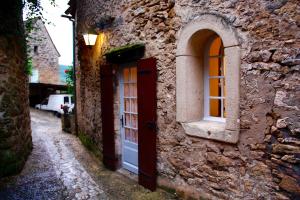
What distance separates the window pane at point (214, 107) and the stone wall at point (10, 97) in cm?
367

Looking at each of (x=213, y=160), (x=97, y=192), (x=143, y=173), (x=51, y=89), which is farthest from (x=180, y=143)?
(x=51, y=89)

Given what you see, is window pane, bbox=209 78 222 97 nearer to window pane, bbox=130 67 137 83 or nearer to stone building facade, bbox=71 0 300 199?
stone building facade, bbox=71 0 300 199

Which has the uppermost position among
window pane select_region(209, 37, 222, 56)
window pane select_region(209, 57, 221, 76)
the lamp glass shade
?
the lamp glass shade

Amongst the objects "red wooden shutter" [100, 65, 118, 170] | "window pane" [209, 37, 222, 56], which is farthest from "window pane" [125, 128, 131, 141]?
"window pane" [209, 37, 222, 56]

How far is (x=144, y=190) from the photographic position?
437 centimetres

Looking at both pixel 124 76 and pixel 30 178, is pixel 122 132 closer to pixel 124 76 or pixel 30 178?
pixel 124 76

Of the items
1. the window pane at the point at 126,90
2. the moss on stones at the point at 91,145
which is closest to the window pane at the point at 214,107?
the window pane at the point at 126,90

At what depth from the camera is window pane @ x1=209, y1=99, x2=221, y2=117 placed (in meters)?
3.82

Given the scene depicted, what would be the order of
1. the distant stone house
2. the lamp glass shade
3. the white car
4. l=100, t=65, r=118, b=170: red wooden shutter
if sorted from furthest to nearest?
the distant stone house
the white car
the lamp glass shade
l=100, t=65, r=118, b=170: red wooden shutter

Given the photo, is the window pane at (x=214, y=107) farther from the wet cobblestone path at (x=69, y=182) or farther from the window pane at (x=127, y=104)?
the window pane at (x=127, y=104)

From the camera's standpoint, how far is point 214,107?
3867mm

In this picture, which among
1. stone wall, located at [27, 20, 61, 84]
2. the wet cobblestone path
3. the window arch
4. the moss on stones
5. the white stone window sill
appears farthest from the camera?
stone wall, located at [27, 20, 61, 84]

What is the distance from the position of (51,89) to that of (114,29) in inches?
716

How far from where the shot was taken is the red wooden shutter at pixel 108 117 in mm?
5383
